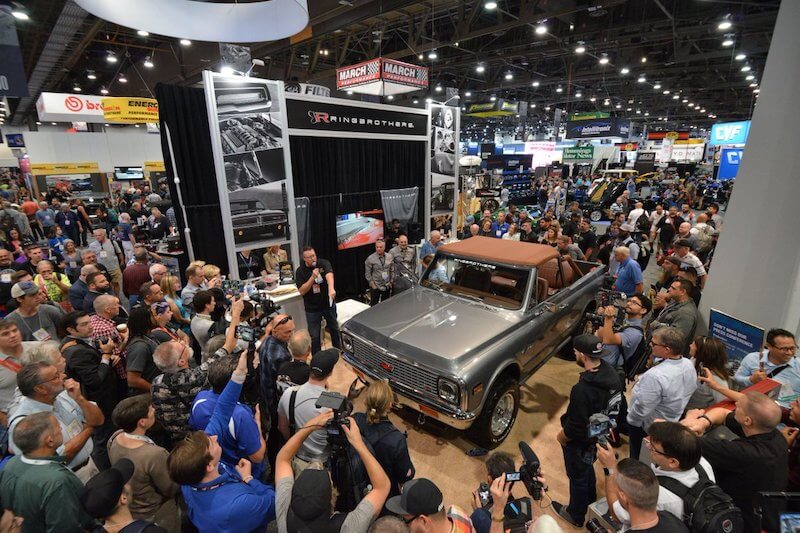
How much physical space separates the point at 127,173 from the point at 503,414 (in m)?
21.0

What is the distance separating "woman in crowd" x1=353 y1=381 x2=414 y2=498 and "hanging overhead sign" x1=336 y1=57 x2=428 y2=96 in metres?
6.83

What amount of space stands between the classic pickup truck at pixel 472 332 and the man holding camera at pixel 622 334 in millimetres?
692

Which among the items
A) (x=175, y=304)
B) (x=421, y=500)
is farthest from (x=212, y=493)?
(x=175, y=304)

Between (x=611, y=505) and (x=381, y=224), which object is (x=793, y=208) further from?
(x=381, y=224)

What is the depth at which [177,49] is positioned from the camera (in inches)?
470

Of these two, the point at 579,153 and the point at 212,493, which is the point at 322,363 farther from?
the point at 579,153

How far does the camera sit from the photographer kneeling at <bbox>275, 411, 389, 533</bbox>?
1638 mm

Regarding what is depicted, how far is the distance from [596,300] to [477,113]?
15512mm

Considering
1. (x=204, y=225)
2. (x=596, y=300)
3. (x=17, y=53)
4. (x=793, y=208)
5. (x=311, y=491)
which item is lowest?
(x=596, y=300)

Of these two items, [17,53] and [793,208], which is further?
[17,53]

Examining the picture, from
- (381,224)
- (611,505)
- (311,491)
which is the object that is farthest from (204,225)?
(611,505)

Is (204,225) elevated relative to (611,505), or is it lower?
Answer: elevated

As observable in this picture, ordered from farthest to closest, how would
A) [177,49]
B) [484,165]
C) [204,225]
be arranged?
[484,165] < [177,49] < [204,225]

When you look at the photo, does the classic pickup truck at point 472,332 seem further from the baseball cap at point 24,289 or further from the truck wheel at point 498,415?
the baseball cap at point 24,289
